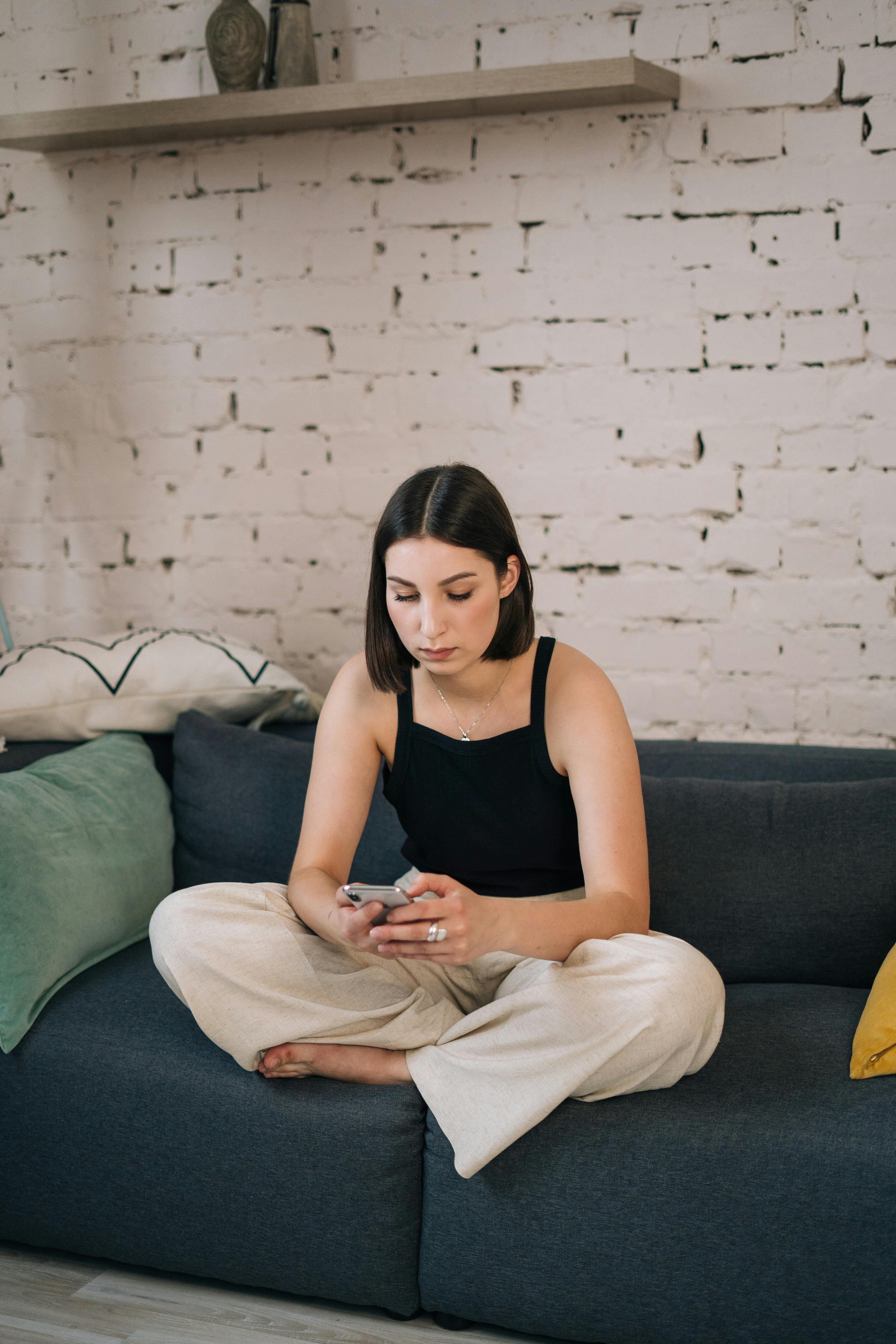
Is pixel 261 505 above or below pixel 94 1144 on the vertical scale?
above

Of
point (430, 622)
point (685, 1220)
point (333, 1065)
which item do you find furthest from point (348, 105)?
point (685, 1220)

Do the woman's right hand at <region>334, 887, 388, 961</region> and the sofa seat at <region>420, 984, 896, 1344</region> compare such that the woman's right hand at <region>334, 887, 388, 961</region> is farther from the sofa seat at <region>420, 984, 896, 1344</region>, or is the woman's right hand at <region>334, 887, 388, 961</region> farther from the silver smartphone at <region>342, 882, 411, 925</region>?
the sofa seat at <region>420, 984, 896, 1344</region>

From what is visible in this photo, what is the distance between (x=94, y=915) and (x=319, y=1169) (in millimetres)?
598

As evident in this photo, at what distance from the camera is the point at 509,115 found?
2.35 m

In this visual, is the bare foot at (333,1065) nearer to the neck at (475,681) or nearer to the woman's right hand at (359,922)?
the woman's right hand at (359,922)

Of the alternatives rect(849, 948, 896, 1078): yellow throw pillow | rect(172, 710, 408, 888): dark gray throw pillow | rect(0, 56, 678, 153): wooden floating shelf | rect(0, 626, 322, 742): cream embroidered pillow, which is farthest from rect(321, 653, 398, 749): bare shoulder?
rect(0, 56, 678, 153): wooden floating shelf

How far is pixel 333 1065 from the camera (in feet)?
4.80

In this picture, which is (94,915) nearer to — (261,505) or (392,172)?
(261,505)

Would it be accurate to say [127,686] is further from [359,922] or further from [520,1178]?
[520,1178]

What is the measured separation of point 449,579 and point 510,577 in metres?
0.14

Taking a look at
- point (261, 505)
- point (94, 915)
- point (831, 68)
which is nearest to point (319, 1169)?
point (94, 915)

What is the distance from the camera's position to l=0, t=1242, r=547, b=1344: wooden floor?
142cm

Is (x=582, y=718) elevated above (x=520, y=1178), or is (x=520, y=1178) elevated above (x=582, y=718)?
(x=582, y=718)

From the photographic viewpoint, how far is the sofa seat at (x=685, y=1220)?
129cm
